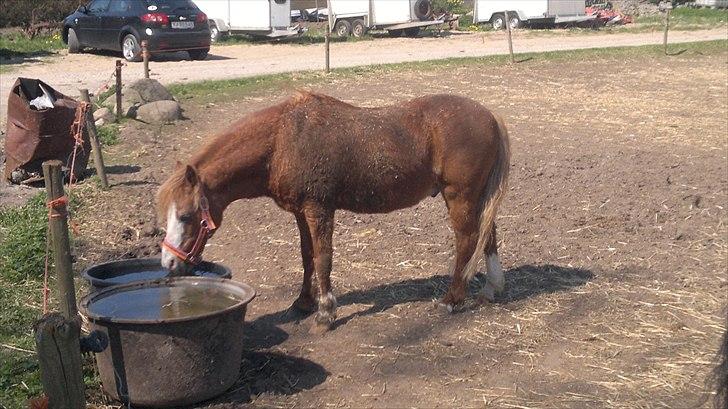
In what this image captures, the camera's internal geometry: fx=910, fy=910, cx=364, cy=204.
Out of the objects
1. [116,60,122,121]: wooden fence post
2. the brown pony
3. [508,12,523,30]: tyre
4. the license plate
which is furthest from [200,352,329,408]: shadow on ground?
[508,12,523,30]: tyre

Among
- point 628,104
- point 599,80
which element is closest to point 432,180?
point 628,104

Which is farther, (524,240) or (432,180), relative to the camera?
(524,240)

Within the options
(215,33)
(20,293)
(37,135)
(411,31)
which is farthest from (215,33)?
(20,293)

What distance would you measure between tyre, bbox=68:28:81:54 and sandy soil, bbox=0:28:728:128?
363 mm

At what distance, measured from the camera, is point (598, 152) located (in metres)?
11.6

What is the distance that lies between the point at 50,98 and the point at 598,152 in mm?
6705

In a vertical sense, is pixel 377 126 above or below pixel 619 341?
above

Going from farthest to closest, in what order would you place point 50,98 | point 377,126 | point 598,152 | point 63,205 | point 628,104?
point 628,104 < point 598,152 < point 50,98 < point 377,126 < point 63,205

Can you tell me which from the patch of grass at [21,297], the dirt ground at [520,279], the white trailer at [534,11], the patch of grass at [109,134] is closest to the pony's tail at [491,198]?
the dirt ground at [520,279]

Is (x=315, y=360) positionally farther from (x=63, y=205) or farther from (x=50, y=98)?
(x=50, y=98)

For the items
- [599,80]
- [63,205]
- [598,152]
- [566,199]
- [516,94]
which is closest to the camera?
[63,205]

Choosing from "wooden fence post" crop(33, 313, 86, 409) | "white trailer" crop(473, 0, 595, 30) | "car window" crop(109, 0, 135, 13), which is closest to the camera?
"wooden fence post" crop(33, 313, 86, 409)

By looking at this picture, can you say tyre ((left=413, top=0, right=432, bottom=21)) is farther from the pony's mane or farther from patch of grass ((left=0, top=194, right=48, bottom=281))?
the pony's mane

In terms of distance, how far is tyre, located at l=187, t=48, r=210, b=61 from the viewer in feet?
77.1
